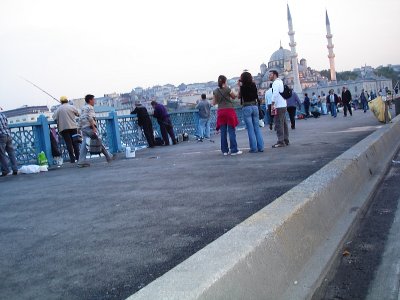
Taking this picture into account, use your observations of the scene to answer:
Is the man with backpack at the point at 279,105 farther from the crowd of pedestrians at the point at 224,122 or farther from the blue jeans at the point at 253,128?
the blue jeans at the point at 253,128

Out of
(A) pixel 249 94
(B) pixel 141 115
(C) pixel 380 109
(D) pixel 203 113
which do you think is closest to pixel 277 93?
(A) pixel 249 94

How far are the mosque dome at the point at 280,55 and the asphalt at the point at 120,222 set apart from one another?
504ft

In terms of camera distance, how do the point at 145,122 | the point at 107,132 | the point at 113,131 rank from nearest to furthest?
1. the point at 107,132
2. the point at 113,131
3. the point at 145,122

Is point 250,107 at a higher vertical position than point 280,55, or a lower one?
lower

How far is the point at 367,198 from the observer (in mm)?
5375

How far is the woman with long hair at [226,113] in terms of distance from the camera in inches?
404

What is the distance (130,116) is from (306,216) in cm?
1489

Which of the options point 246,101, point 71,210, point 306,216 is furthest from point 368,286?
point 246,101

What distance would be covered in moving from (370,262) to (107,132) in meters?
14.3

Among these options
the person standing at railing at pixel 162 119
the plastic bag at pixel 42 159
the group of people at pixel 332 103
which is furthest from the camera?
the group of people at pixel 332 103

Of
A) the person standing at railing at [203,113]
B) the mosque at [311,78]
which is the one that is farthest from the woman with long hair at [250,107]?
the mosque at [311,78]

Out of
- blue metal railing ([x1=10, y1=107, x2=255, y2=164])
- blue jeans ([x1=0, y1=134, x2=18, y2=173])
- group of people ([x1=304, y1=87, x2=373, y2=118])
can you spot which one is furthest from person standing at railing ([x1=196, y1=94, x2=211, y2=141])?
group of people ([x1=304, y1=87, x2=373, y2=118])

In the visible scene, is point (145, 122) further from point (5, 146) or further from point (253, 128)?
point (253, 128)

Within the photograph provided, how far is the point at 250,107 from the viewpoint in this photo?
10.3 m
